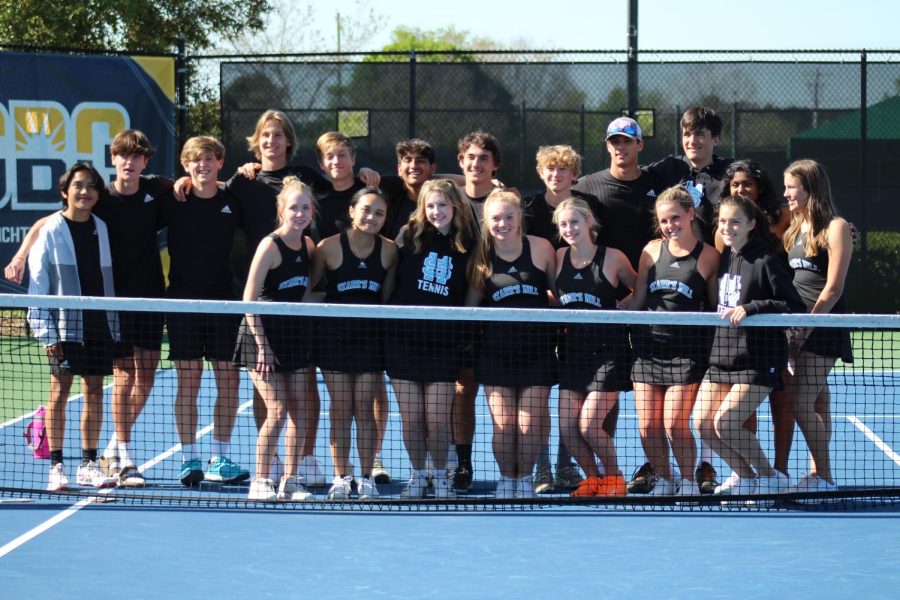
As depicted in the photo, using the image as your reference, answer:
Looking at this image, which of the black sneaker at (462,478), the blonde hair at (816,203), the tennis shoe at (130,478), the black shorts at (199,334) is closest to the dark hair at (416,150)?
the black shorts at (199,334)

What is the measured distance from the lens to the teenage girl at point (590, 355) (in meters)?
6.41

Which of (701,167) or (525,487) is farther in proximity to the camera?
(701,167)

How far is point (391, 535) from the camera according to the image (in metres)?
5.75

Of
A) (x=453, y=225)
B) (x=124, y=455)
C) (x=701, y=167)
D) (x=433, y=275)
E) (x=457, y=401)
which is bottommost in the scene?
(x=124, y=455)

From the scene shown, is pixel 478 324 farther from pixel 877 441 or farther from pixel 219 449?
pixel 877 441

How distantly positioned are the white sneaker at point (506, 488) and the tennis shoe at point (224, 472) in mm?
1503

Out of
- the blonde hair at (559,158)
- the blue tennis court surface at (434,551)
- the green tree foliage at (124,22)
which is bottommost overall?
the blue tennis court surface at (434,551)

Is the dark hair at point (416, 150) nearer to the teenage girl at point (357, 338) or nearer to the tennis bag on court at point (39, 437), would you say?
the teenage girl at point (357, 338)

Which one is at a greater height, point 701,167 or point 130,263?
point 701,167

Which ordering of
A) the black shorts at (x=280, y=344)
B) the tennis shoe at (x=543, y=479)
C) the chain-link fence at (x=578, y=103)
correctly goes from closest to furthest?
the black shorts at (x=280, y=344) → the tennis shoe at (x=543, y=479) → the chain-link fence at (x=578, y=103)

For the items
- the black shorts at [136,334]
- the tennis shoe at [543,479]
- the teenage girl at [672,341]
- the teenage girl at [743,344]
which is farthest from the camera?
the black shorts at [136,334]

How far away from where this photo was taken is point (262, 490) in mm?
6402

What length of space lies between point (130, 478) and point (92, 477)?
207 mm

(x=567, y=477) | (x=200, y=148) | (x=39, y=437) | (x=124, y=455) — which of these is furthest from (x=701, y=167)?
(x=39, y=437)
